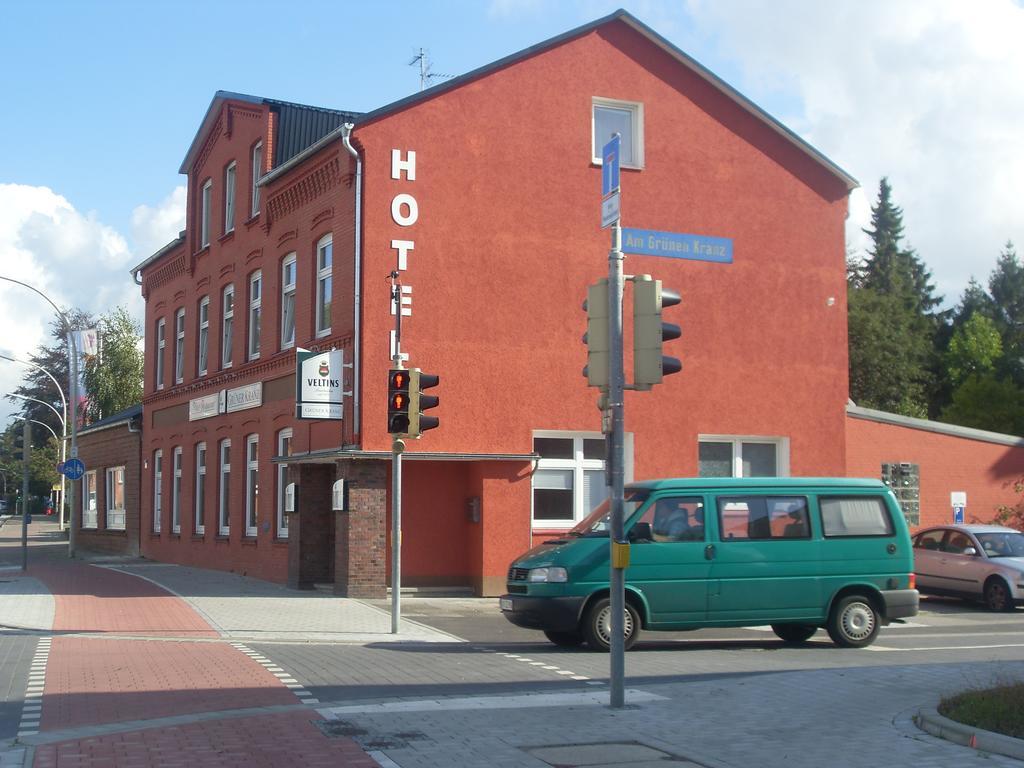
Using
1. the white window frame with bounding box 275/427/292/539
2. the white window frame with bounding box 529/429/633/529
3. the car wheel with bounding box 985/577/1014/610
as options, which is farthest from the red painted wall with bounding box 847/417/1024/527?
the white window frame with bounding box 275/427/292/539

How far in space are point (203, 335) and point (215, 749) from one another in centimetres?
2447

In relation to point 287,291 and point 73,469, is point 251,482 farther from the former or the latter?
point 73,469

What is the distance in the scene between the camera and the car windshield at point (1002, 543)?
2180 cm

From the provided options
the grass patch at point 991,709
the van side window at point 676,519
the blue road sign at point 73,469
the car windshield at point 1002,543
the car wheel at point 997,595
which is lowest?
the car wheel at point 997,595

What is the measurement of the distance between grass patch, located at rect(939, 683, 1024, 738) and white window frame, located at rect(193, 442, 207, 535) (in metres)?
24.1

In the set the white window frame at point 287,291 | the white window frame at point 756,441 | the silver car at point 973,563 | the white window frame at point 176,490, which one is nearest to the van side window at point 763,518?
the silver car at point 973,563

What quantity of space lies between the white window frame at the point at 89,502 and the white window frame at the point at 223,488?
14.9 metres

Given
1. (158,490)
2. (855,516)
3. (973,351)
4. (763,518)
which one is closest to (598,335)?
(763,518)

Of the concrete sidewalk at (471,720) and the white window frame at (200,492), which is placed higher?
the white window frame at (200,492)

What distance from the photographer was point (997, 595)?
70.2 ft

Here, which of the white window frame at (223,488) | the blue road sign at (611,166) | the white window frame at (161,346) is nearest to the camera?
the blue road sign at (611,166)

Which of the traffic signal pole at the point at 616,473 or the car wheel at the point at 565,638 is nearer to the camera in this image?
the traffic signal pole at the point at 616,473

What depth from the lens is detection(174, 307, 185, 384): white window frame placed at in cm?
3312

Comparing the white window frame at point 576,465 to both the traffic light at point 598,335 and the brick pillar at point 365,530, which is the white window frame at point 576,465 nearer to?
the brick pillar at point 365,530
